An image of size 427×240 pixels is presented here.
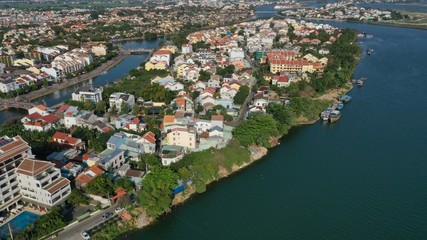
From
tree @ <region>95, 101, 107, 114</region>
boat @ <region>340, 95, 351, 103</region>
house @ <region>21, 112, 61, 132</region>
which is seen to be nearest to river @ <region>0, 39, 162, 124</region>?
house @ <region>21, 112, 61, 132</region>

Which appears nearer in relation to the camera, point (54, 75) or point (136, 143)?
point (136, 143)

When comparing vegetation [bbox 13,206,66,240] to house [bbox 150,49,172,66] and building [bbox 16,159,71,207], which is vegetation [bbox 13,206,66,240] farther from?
house [bbox 150,49,172,66]

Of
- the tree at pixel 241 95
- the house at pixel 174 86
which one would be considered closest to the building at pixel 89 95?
the house at pixel 174 86

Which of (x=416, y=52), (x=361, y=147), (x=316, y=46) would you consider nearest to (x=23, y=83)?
(x=361, y=147)

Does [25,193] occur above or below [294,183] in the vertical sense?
above

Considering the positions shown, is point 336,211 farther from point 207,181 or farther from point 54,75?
point 54,75

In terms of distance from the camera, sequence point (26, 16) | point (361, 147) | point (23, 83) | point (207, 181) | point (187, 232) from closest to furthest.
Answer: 1. point (187, 232)
2. point (207, 181)
3. point (361, 147)
4. point (23, 83)
5. point (26, 16)

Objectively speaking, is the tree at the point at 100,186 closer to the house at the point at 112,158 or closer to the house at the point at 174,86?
the house at the point at 112,158
